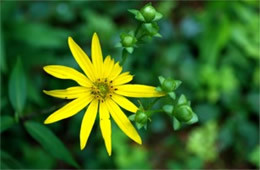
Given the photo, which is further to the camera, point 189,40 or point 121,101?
point 189,40

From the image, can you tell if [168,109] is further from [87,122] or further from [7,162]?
[7,162]

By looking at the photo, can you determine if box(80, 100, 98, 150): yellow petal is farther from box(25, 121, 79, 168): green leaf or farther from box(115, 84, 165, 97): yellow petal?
box(25, 121, 79, 168): green leaf

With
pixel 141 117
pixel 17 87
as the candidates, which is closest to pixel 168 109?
pixel 141 117

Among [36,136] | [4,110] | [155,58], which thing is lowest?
[36,136]

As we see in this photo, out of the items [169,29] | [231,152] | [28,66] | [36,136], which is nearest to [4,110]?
[28,66]

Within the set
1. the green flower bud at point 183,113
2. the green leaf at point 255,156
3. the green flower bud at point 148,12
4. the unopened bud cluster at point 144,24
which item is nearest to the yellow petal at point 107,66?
the unopened bud cluster at point 144,24

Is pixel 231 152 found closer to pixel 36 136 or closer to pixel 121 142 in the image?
pixel 121 142

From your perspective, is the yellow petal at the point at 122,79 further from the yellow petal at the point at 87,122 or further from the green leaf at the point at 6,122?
the green leaf at the point at 6,122

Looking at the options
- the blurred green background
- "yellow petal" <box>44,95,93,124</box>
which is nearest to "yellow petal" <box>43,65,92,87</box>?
"yellow petal" <box>44,95,93,124</box>
